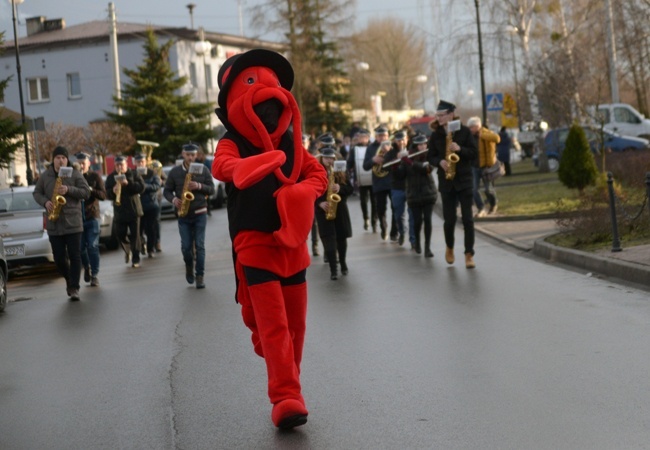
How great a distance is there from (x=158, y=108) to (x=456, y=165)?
40.4 m

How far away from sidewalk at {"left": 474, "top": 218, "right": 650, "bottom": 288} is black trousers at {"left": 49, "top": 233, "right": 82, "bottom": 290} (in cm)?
619

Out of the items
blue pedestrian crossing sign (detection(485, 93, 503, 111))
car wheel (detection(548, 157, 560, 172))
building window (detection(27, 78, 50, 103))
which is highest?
building window (detection(27, 78, 50, 103))

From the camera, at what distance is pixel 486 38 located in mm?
43500

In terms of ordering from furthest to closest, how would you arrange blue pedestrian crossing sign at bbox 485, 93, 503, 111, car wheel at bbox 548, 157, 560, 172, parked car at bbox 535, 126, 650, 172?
car wheel at bbox 548, 157, 560, 172, blue pedestrian crossing sign at bbox 485, 93, 503, 111, parked car at bbox 535, 126, 650, 172

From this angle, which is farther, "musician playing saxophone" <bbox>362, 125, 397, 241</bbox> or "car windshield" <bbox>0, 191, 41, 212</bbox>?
"car windshield" <bbox>0, 191, 41, 212</bbox>

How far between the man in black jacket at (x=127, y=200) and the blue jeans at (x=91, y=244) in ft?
9.18

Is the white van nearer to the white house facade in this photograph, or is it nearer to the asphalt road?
the asphalt road

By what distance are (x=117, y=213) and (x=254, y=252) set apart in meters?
13.6

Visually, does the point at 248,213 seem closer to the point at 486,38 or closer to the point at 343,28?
the point at 486,38

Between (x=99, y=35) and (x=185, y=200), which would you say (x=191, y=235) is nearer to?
(x=185, y=200)

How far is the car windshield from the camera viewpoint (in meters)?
21.7

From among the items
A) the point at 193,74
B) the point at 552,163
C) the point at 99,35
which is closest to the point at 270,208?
the point at 552,163

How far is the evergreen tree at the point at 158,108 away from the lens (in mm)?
53719

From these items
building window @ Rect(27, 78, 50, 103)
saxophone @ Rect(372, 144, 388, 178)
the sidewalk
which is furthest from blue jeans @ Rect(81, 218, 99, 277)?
building window @ Rect(27, 78, 50, 103)
